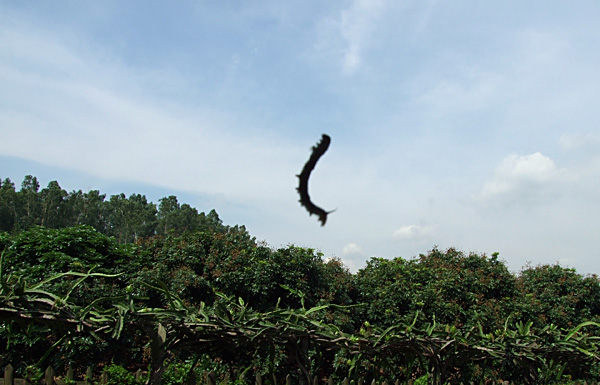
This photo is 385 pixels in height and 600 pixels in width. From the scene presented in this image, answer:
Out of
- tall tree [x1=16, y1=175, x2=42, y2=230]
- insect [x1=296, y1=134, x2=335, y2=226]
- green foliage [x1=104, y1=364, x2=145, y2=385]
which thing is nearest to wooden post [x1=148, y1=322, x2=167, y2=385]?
insect [x1=296, y1=134, x2=335, y2=226]

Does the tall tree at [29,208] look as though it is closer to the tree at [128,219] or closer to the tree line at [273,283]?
the tree at [128,219]

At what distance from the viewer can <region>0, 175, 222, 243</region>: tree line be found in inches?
1957

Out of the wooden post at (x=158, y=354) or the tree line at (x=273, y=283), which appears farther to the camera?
the tree line at (x=273, y=283)

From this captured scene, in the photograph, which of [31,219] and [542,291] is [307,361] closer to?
[542,291]

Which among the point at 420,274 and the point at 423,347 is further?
the point at 420,274

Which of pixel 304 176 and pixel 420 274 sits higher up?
pixel 420 274

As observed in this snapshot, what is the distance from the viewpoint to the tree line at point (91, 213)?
49.7 m

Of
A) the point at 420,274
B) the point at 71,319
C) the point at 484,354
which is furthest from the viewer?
the point at 420,274

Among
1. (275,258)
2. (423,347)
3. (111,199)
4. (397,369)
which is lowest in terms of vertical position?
(397,369)

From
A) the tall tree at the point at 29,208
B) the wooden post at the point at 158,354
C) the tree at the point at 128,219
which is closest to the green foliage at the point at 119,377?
the wooden post at the point at 158,354

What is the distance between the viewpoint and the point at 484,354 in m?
3.06

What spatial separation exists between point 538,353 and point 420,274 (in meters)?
7.08

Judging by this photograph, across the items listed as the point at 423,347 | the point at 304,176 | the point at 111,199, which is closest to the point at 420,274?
the point at 423,347

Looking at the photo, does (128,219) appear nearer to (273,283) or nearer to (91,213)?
(91,213)
